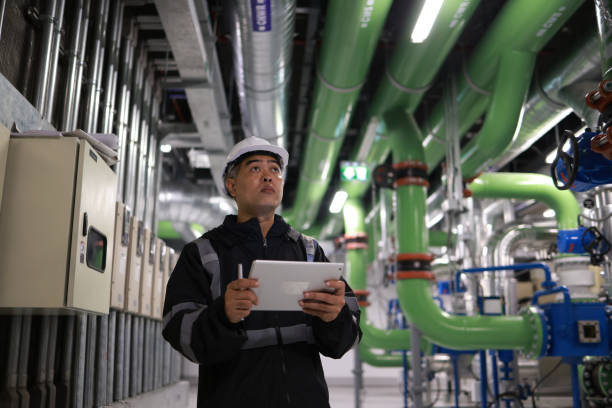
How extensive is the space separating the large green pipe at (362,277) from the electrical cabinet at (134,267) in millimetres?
4944

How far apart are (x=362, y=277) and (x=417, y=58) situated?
5.76 metres

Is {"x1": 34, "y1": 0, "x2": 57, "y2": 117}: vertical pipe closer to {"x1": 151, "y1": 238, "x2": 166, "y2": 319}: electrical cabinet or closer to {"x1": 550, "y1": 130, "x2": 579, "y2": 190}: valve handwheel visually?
{"x1": 151, "y1": 238, "x2": 166, "y2": 319}: electrical cabinet

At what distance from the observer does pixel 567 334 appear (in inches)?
192

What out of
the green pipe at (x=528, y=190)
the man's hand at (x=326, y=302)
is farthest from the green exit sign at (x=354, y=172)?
the man's hand at (x=326, y=302)

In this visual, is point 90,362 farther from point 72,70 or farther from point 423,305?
point 423,305

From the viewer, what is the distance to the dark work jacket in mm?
1634

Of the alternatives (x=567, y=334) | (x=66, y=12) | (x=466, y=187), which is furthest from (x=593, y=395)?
(x=66, y=12)

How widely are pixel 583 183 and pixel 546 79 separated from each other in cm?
230

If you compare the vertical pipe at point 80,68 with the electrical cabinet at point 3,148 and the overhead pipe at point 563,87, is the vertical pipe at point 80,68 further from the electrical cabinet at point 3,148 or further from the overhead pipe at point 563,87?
the overhead pipe at point 563,87

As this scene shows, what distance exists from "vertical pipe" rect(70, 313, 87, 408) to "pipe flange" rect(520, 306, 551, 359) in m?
3.87

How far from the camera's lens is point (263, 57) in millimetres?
4312

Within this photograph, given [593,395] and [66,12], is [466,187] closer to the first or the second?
[593,395]

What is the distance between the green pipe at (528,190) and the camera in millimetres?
7000

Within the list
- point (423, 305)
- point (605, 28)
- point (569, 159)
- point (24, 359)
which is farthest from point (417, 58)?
point (24, 359)
